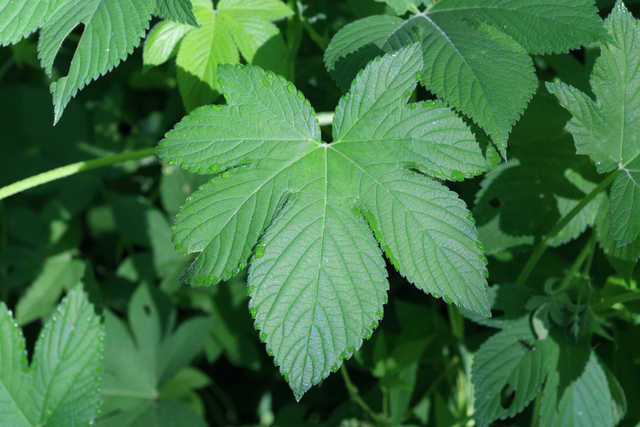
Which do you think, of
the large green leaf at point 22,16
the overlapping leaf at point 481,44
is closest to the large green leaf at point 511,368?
the overlapping leaf at point 481,44

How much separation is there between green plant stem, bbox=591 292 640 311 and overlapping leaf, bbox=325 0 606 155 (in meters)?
0.62

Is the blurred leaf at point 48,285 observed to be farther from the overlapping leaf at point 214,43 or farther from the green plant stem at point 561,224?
the green plant stem at point 561,224

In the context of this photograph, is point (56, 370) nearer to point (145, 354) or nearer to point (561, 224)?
point (145, 354)

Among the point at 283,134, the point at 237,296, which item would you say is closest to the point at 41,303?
the point at 237,296

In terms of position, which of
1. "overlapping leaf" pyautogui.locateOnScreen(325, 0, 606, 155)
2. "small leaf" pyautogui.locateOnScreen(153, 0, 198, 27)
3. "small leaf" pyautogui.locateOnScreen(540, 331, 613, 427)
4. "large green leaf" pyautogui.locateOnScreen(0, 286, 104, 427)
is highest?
"small leaf" pyautogui.locateOnScreen(153, 0, 198, 27)

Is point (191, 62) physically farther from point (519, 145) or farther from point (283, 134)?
point (519, 145)

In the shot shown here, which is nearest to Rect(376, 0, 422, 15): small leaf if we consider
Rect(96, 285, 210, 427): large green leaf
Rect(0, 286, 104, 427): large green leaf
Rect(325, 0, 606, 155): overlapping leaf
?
Rect(325, 0, 606, 155): overlapping leaf

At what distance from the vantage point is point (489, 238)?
5.03 ft

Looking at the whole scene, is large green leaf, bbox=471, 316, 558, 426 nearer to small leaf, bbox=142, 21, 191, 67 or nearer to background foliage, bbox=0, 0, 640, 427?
background foliage, bbox=0, 0, 640, 427

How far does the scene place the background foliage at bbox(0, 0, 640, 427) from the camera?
125cm

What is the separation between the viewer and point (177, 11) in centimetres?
125

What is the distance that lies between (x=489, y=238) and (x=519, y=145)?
0.93 ft

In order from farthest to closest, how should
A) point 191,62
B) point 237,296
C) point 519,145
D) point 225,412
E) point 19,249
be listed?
point 225,412 < point 19,249 < point 237,296 < point 519,145 < point 191,62

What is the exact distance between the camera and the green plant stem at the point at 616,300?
142 cm
